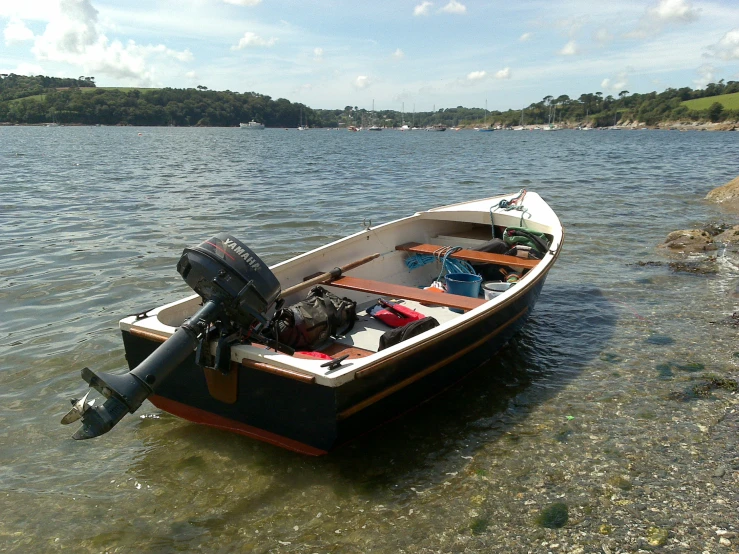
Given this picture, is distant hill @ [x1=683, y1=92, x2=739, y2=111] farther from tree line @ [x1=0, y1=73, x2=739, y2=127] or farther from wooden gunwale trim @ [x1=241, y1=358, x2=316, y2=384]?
wooden gunwale trim @ [x1=241, y1=358, x2=316, y2=384]

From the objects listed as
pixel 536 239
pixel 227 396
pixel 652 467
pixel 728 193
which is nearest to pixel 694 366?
pixel 652 467

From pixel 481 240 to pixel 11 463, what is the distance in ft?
22.9

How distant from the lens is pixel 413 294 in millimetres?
5941

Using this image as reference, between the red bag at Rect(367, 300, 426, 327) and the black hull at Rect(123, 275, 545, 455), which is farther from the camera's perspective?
the red bag at Rect(367, 300, 426, 327)

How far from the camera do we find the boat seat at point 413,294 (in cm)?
567

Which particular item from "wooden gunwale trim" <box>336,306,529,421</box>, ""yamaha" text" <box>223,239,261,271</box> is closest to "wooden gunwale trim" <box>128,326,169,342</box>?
""yamaha" text" <box>223,239,261,271</box>

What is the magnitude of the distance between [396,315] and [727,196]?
54.7 ft

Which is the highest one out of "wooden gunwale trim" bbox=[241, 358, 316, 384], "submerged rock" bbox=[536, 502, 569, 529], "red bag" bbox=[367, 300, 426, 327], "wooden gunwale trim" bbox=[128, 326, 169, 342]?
"wooden gunwale trim" bbox=[128, 326, 169, 342]

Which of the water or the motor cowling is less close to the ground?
the motor cowling

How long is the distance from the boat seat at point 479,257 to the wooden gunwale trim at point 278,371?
419 cm

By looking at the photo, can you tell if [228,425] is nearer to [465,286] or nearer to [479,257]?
[465,286]

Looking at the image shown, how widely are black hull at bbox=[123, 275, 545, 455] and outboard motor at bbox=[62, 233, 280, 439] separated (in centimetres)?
43

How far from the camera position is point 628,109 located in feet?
512

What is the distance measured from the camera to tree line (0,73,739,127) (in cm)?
13275
